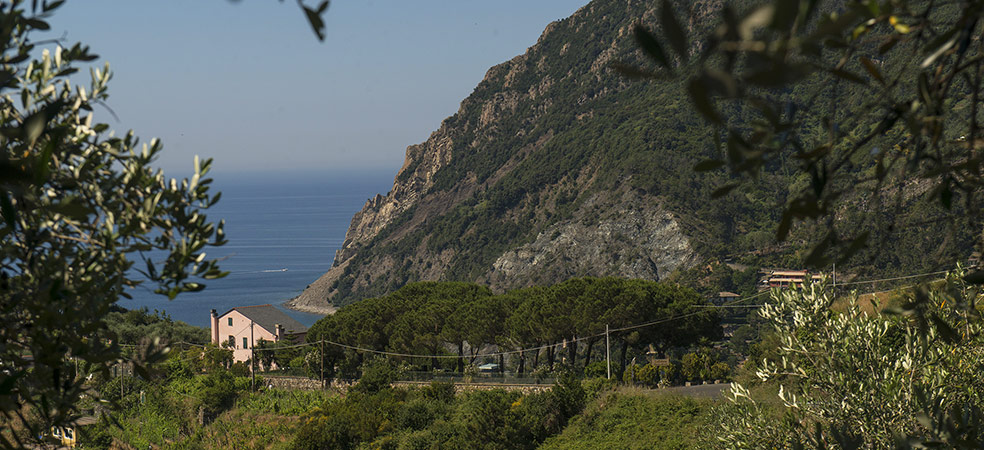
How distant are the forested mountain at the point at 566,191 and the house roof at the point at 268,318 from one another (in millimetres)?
28895

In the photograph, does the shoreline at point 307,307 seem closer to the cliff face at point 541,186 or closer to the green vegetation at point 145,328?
the cliff face at point 541,186

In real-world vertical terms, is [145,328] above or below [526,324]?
above

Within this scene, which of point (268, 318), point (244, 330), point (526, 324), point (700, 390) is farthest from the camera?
Result: point (268, 318)

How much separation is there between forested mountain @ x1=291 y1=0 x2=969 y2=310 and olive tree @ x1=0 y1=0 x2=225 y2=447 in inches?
1646

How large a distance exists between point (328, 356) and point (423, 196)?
10812cm

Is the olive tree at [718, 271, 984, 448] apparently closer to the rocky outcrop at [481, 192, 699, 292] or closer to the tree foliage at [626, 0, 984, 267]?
the tree foliage at [626, 0, 984, 267]

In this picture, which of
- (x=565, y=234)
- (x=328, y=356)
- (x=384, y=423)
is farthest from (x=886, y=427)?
(x=565, y=234)

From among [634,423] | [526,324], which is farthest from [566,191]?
[634,423]

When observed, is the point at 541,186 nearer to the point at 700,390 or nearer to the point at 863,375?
the point at 700,390

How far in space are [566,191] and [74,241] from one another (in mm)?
100155

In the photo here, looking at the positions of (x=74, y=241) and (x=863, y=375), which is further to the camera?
(x=863, y=375)

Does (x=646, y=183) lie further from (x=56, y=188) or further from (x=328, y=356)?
(x=56, y=188)

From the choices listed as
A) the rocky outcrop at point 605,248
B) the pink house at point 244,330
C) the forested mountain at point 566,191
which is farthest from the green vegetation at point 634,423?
the rocky outcrop at point 605,248

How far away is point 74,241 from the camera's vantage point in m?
3.63
